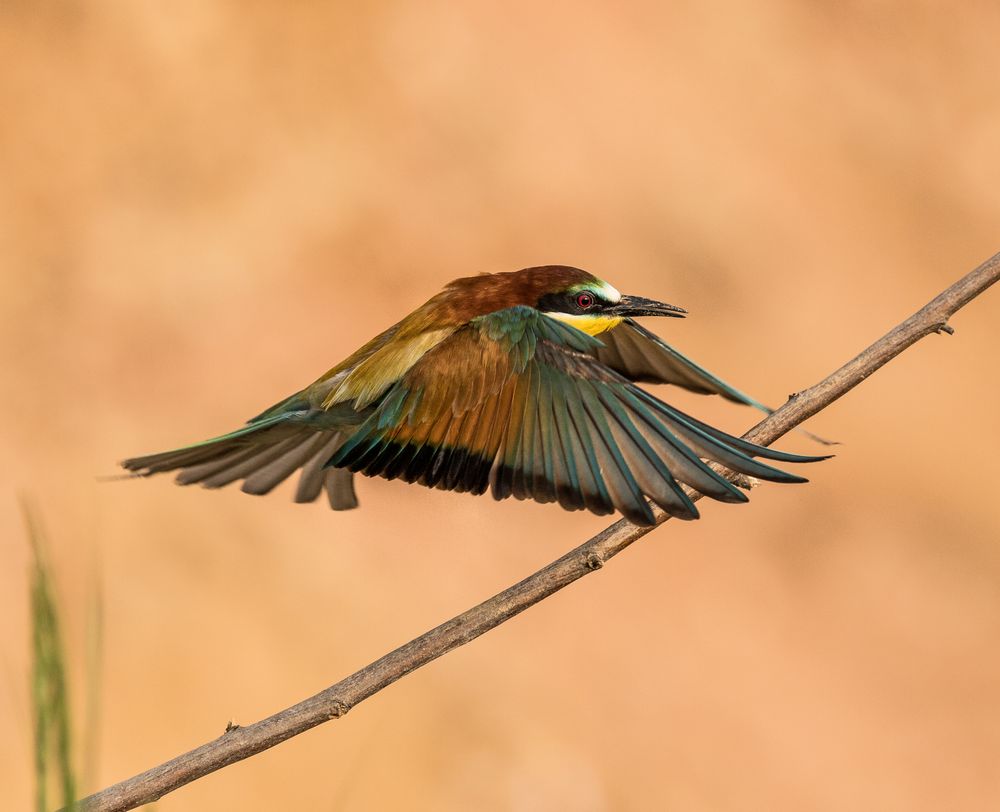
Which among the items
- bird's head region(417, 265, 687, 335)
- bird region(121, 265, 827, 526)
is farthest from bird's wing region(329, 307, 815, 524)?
bird's head region(417, 265, 687, 335)

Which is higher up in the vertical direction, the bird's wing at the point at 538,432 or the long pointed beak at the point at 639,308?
the long pointed beak at the point at 639,308

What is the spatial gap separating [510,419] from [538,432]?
0.16 feet

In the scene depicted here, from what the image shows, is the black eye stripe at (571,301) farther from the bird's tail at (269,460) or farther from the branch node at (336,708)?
→ the branch node at (336,708)

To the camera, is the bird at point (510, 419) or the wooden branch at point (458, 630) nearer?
Answer: the wooden branch at point (458, 630)

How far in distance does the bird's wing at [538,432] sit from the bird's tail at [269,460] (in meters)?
0.18

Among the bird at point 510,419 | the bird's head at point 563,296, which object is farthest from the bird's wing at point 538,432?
the bird's head at point 563,296

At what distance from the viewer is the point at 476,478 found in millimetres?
1236

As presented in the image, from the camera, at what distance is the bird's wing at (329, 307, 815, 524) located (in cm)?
110

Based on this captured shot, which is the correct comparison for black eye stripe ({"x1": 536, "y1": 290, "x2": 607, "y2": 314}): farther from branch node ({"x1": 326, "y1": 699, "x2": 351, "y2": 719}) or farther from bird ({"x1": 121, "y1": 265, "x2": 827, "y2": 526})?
branch node ({"x1": 326, "y1": 699, "x2": 351, "y2": 719})

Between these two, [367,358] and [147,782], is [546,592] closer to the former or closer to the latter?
[147,782]

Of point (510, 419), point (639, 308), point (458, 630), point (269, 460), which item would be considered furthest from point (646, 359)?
point (458, 630)

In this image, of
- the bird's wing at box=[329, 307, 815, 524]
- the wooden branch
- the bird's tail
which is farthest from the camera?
the bird's tail

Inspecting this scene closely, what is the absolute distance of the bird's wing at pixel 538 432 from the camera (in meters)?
1.10

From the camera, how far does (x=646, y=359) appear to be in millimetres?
1604
